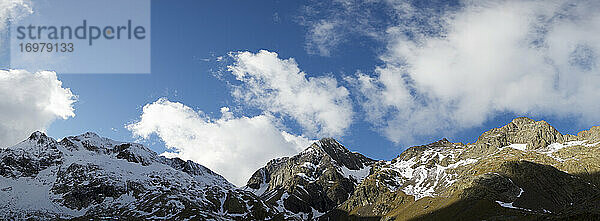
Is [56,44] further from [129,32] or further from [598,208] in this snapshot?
[598,208]

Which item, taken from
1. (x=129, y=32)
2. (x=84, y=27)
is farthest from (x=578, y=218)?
(x=84, y=27)

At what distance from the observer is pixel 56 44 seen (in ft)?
301

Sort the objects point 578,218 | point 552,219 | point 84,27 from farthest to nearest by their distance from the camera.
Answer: point 552,219 → point 578,218 → point 84,27

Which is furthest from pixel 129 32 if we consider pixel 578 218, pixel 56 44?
pixel 578 218

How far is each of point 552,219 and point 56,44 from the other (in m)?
185

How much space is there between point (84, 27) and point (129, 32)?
10.7 metres

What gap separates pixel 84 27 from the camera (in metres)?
90.9

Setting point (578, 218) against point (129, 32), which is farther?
point (578, 218)

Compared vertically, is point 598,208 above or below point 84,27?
below

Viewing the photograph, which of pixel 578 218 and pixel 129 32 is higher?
pixel 129 32

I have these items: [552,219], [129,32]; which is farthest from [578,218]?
[129,32]

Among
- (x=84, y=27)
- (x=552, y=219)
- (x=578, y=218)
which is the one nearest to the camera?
(x=84, y=27)

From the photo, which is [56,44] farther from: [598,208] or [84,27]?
[598,208]

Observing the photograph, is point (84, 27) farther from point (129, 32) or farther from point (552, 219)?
point (552, 219)
